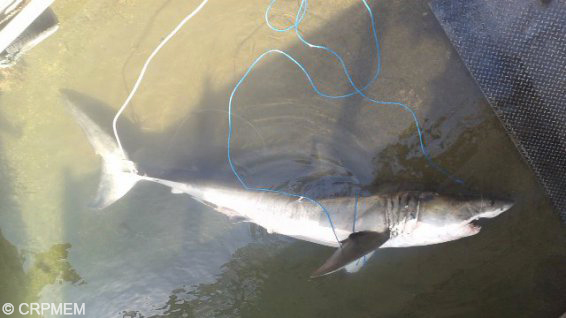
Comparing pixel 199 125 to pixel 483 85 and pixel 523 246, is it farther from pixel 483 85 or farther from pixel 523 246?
pixel 523 246

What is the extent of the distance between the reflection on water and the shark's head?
0.95 ft

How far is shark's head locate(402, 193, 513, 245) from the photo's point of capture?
2.62 m

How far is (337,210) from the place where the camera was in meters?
2.72

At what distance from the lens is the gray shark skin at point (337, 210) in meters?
2.62

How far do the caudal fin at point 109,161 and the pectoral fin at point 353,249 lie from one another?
1.70 meters

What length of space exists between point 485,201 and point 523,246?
2.65 ft

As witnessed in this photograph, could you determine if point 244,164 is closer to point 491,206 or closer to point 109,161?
point 109,161

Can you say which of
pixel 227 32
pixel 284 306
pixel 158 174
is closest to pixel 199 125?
pixel 158 174

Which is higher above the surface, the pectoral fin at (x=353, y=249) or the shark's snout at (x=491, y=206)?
the shark's snout at (x=491, y=206)
